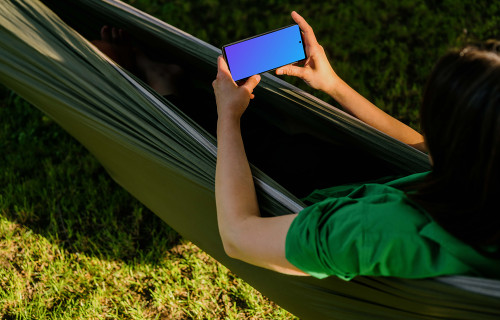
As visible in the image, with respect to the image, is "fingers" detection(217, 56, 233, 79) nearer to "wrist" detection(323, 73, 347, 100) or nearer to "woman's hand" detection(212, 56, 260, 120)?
"woman's hand" detection(212, 56, 260, 120)

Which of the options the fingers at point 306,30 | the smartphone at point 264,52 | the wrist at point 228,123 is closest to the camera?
the wrist at point 228,123

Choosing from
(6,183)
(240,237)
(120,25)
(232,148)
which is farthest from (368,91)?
(6,183)

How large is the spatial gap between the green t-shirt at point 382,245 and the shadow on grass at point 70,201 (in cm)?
104

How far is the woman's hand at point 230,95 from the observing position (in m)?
0.98

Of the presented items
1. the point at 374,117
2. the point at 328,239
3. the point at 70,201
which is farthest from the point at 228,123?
the point at 70,201

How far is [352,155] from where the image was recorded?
1.26 m

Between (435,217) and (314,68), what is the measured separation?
686 millimetres

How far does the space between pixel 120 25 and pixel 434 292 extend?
135 cm

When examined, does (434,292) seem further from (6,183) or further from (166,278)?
(6,183)

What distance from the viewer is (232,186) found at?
0.89 meters

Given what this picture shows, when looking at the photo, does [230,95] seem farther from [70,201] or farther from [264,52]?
[70,201]

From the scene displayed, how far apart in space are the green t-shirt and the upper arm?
0.10 ft

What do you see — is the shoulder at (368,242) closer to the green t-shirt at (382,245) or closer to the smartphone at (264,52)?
the green t-shirt at (382,245)

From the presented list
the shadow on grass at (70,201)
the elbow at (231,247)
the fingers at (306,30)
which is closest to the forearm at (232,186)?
the elbow at (231,247)
